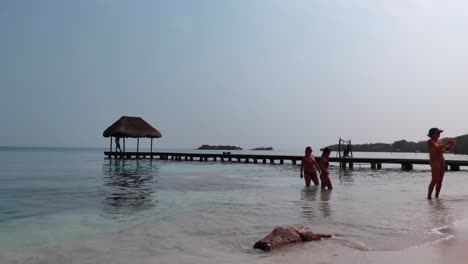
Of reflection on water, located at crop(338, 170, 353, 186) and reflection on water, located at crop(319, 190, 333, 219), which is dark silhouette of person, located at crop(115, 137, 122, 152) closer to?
reflection on water, located at crop(338, 170, 353, 186)

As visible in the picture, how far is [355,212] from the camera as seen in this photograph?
834 centimetres

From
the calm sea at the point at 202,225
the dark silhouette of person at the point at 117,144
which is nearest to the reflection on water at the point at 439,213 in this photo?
the calm sea at the point at 202,225

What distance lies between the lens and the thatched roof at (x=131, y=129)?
3756cm

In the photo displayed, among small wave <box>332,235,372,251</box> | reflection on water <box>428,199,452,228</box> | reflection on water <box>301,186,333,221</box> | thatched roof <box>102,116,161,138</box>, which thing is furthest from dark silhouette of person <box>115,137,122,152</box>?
small wave <box>332,235,372,251</box>

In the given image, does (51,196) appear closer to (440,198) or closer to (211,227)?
(211,227)

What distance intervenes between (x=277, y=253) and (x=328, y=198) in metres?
6.24

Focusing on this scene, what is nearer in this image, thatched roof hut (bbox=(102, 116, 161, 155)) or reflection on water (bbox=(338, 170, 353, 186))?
reflection on water (bbox=(338, 170, 353, 186))

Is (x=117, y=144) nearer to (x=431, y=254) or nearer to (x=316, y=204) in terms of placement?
(x=316, y=204)

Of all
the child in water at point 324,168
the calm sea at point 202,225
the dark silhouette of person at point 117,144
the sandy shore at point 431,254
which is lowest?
the calm sea at point 202,225

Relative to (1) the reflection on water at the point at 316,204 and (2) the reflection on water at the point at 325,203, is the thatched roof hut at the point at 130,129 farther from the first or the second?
(2) the reflection on water at the point at 325,203

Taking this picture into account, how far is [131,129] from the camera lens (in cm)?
3831

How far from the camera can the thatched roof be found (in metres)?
37.6

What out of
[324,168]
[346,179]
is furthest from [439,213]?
[346,179]

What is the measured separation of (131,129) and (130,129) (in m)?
0.12
